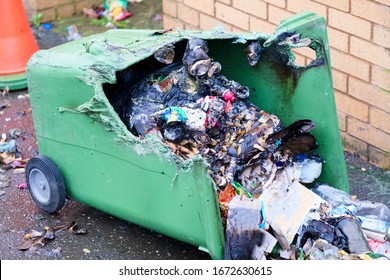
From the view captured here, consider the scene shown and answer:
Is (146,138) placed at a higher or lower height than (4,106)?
higher

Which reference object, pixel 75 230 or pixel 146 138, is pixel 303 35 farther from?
pixel 75 230

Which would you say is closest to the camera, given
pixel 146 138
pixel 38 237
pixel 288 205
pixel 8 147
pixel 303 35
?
pixel 146 138

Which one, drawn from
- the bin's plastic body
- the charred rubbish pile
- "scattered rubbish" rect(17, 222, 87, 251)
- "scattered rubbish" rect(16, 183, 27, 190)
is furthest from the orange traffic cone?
the charred rubbish pile

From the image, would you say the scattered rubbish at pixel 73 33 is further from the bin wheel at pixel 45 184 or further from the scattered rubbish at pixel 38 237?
the scattered rubbish at pixel 38 237

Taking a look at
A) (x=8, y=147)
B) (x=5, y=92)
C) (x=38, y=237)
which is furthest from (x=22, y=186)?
(x=5, y=92)

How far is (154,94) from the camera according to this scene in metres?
5.14

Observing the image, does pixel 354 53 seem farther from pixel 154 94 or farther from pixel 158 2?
pixel 158 2

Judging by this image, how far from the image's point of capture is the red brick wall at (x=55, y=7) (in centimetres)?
886

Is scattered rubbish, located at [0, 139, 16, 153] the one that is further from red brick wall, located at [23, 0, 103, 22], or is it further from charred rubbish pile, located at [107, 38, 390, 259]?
red brick wall, located at [23, 0, 103, 22]

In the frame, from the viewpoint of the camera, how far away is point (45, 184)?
541cm

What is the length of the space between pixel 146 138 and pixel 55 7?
15.5ft

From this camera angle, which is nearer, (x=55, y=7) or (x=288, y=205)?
(x=288, y=205)

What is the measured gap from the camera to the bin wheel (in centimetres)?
529
